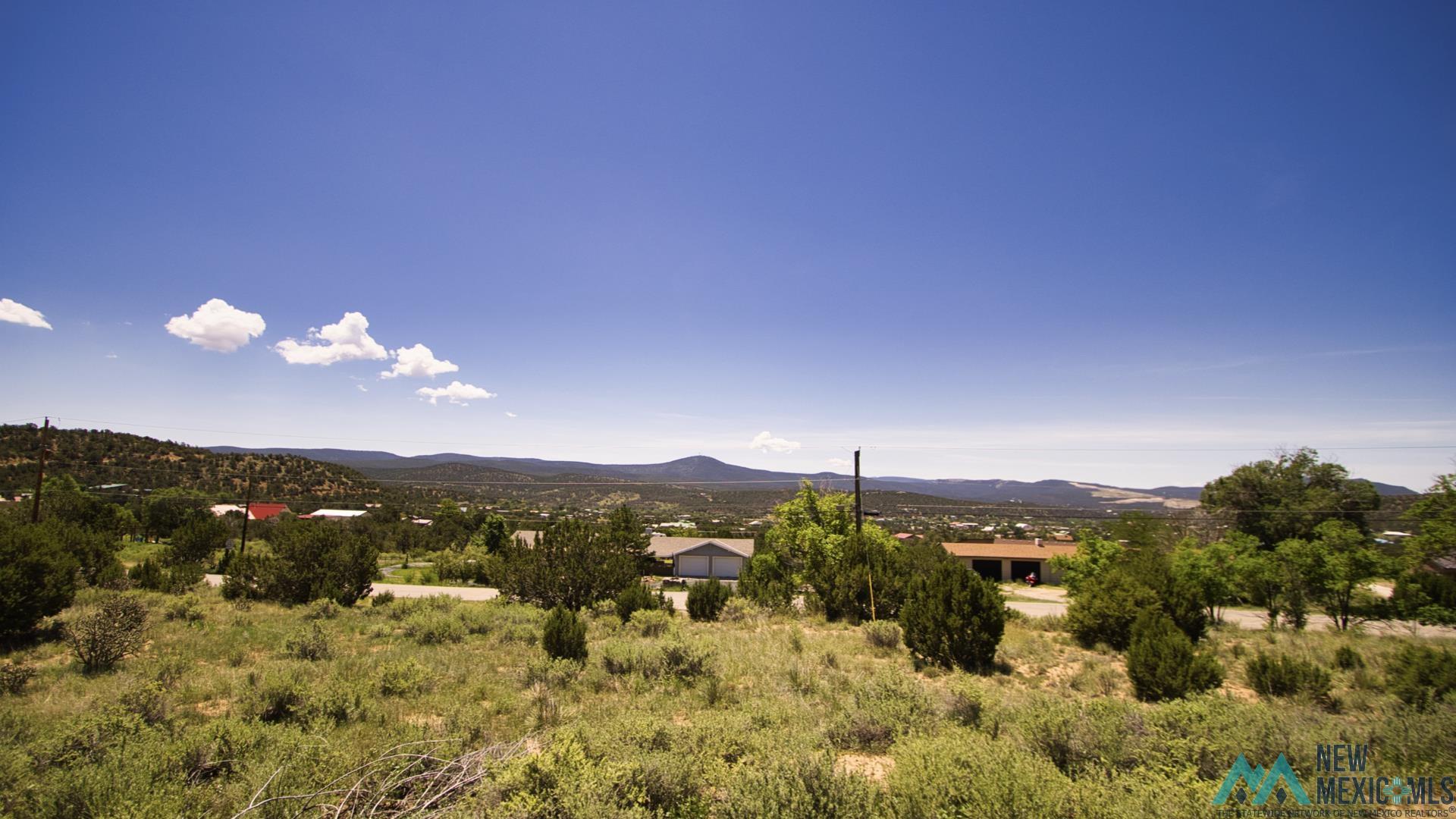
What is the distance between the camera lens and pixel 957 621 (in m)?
12.5

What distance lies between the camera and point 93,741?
5.66 m

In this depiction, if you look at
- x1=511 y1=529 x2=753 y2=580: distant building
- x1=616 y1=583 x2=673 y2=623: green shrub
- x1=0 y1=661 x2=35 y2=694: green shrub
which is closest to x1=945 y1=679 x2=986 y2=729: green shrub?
x1=616 y1=583 x2=673 y2=623: green shrub

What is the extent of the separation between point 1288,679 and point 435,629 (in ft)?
63.6

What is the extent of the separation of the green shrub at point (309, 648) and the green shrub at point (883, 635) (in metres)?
13.5

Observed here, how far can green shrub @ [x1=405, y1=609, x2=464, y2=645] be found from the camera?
14098 mm

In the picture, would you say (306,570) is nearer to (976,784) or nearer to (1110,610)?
(976,784)

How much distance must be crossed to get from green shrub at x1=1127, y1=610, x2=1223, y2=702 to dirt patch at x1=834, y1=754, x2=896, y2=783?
22.3ft

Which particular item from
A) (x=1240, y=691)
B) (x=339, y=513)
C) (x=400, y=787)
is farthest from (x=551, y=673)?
(x=339, y=513)

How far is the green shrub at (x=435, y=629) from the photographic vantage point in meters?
14.1

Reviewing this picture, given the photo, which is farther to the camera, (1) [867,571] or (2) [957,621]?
(1) [867,571]

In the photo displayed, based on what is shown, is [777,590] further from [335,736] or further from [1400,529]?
[1400,529]

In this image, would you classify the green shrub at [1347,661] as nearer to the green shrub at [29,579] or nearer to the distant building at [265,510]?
the green shrub at [29,579]

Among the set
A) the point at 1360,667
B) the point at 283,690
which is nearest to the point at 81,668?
the point at 283,690

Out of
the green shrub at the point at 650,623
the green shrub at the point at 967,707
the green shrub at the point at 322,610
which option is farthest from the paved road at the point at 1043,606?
the green shrub at the point at 967,707
